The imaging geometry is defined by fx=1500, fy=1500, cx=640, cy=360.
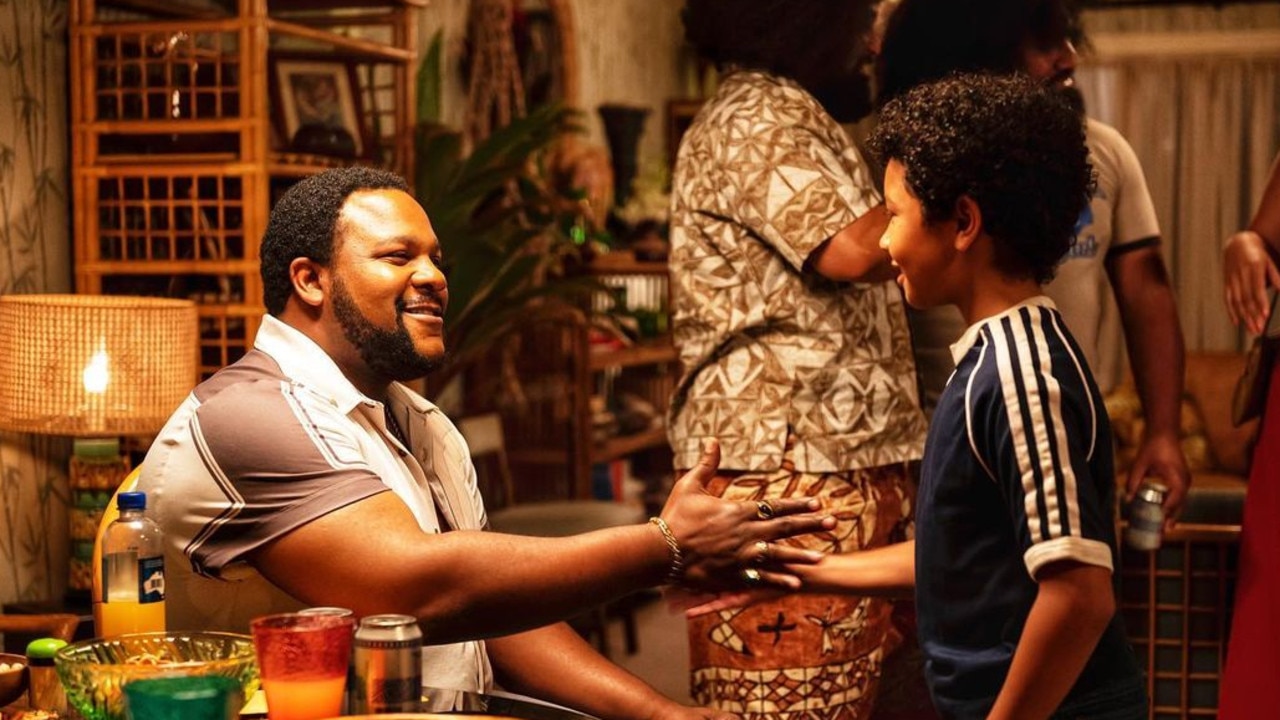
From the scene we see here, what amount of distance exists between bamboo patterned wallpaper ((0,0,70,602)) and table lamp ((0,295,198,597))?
430 millimetres

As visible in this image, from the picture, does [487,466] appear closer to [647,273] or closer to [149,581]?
[647,273]

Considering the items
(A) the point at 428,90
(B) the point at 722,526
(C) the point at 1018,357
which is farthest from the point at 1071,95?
(A) the point at 428,90

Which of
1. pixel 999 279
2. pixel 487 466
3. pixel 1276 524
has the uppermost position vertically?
pixel 999 279

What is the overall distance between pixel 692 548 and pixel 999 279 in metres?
0.46

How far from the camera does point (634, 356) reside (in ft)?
18.0

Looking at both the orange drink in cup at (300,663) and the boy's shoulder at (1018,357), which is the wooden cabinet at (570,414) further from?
the orange drink in cup at (300,663)

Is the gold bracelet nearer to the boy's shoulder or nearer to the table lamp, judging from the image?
the boy's shoulder

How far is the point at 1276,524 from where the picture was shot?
2.13m

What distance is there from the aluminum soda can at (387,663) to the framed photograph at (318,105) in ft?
7.04

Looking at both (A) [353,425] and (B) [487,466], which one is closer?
(A) [353,425]

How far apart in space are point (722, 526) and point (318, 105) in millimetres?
2074

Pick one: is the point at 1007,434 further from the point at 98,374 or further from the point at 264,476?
the point at 98,374

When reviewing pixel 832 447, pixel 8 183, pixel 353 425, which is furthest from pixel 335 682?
pixel 8 183

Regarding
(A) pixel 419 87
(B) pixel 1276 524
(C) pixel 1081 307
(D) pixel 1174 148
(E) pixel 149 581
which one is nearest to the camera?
(E) pixel 149 581
